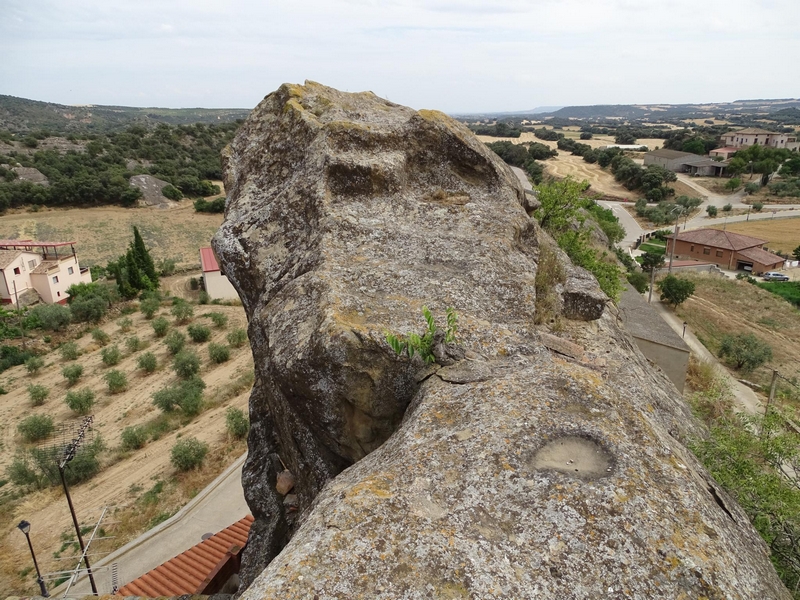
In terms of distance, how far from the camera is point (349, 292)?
7148 millimetres

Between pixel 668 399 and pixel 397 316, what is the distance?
18.2 ft

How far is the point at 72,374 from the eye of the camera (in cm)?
2695

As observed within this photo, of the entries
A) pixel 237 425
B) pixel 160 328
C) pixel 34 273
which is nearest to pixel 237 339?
pixel 160 328

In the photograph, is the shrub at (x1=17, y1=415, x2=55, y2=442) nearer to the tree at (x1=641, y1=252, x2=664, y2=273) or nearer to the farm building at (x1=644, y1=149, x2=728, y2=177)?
the tree at (x1=641, y1=252, x2=664, y2=273)

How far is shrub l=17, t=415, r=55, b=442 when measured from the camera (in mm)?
22266

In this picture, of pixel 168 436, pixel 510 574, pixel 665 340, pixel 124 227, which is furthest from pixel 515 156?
pixel 510 574

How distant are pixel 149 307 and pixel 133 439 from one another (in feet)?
56.2

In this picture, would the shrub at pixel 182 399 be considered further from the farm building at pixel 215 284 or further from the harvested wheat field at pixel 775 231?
the harvested wheat field at pixel 775 231

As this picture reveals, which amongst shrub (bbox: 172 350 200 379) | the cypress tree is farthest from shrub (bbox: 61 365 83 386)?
the cypress tree

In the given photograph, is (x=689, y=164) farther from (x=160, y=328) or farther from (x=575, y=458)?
(x=575, y=458)

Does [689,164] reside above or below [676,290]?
above

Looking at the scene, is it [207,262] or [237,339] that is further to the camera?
[207,262]

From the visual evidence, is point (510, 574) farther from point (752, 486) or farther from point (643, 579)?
point (752, 486)

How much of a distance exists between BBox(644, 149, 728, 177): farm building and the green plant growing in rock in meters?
107
